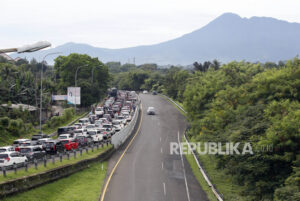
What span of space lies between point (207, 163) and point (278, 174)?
15.5 meters

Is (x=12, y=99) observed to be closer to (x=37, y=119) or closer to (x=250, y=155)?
(x=37, y=119)

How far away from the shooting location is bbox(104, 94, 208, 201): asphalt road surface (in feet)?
78.4

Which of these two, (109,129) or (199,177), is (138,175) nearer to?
(199,177)

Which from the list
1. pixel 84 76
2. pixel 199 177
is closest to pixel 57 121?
pixel 199 177

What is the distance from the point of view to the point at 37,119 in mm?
53812

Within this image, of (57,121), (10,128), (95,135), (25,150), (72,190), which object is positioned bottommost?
(72,190)

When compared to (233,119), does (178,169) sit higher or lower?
lower

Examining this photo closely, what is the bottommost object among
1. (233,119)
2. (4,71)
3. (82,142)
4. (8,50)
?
(82,142)

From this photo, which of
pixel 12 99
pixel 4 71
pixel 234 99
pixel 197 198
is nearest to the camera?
pixel 197 198

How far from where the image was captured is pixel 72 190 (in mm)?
24141

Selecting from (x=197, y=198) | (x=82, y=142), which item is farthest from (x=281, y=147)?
(x=82, y=142)

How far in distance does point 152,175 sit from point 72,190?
7.83m

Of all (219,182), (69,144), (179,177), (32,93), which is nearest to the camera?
(179,177)

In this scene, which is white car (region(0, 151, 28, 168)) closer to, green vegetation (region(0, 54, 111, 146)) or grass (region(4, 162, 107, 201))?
grass (region(4, 162, 107, 201))
